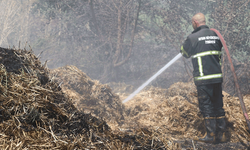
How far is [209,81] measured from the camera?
378cm

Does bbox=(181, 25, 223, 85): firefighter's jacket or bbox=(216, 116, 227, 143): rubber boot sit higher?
bbox=(181, 25, 223, 85): firefighter's jacket

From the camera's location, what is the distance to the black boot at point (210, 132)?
3674 mm

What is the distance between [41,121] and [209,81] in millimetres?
3183

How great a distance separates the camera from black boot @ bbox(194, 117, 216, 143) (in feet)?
12.1

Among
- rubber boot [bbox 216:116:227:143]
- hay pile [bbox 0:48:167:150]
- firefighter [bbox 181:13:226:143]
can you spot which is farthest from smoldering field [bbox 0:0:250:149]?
firefighter [bbox 181:13:226:143]

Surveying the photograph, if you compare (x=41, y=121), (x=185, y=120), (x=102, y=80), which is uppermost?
(x=102, y=80)

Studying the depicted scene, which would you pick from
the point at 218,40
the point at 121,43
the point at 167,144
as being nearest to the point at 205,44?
the point at 218,40

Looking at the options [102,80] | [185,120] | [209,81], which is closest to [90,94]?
[185,120]

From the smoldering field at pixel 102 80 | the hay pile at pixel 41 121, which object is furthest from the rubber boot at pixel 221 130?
the hay pile at pixel 41 121

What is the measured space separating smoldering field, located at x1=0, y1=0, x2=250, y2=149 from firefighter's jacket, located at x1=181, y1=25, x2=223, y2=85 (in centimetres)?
88

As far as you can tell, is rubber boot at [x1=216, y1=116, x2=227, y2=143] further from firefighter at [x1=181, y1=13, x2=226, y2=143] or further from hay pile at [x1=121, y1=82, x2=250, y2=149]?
hay pile at [x1=121, y1=82, x2=250, y2=149]

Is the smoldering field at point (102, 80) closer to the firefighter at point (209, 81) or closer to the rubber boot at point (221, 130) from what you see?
the rubber boot at point (221, 130)

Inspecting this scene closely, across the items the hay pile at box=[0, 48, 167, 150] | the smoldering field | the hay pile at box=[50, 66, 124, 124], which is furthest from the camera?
the hay pile at box=[50, 66, 124, 124]

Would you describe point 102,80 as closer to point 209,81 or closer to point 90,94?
point 90,94
